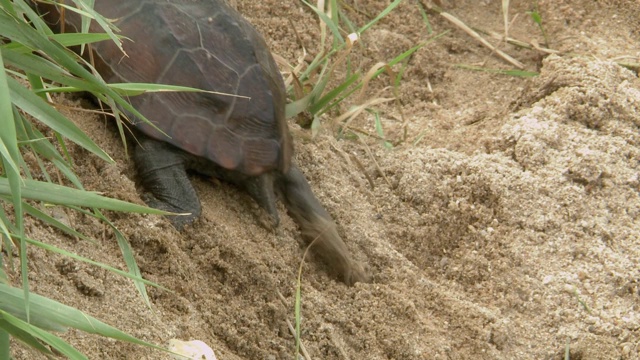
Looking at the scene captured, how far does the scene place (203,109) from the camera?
2994 millimetres

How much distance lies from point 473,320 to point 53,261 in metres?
1.36

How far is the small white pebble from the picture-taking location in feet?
6.93

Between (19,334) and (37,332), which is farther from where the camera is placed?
(19,334)

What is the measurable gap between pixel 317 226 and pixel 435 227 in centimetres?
51

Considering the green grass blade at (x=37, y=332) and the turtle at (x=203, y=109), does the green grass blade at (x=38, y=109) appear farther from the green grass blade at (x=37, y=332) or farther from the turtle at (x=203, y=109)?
the turtle at (x=203, y=109)

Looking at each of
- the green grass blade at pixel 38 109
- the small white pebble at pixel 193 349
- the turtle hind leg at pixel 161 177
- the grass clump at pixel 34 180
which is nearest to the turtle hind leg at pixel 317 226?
the turtle hind leg at pixel 161 177

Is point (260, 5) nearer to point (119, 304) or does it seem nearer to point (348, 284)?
point (348, 284)

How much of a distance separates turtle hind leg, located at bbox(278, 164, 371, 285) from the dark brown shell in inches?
3.6

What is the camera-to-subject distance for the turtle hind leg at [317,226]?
2.98 m

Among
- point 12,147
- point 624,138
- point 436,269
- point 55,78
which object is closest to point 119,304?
point 55,78

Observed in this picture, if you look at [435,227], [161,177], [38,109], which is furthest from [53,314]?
[435,227]

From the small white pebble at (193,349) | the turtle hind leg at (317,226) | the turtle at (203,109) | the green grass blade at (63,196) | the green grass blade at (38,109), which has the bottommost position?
the turtle hind leg at (317,226)

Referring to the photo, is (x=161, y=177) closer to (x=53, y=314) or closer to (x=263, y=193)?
(x=263, y=193)

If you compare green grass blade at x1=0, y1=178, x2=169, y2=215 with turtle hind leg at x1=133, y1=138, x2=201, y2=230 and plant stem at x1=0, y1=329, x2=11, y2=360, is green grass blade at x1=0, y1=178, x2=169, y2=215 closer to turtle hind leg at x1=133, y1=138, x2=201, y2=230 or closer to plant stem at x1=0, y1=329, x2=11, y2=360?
plant stem at x1=0, y1=329, x2=11, y2=360
